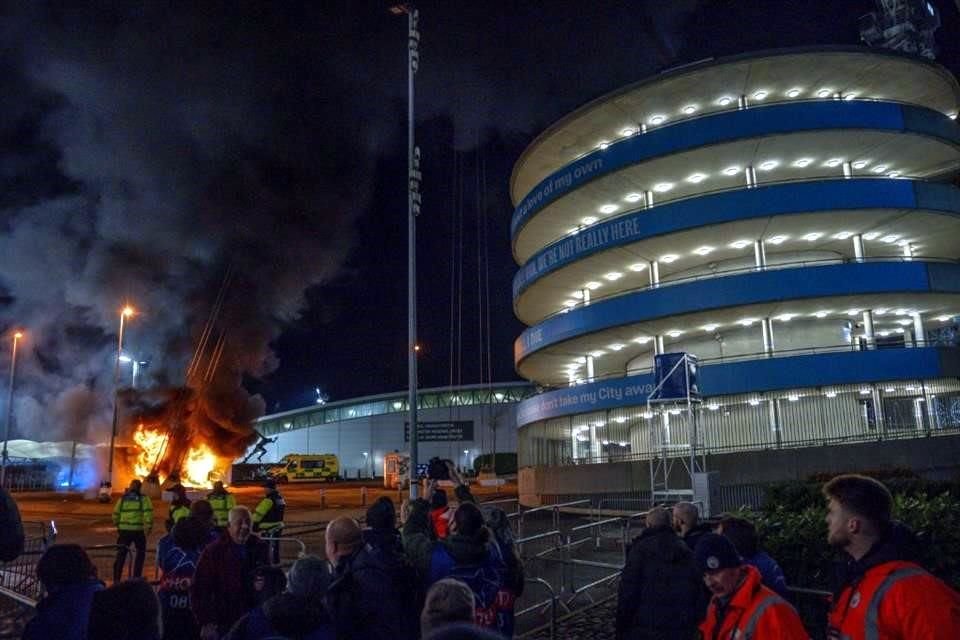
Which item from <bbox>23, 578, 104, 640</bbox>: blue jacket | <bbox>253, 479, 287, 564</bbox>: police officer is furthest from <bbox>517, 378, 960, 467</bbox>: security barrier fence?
<bbox>23, 578, 104, 640</bbox>: blue jacket

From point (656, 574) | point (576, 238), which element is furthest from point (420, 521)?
point (576, 238)

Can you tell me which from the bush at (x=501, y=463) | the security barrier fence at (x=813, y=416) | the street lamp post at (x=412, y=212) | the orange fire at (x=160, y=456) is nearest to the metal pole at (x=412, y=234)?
the street lamp post at (x=412, y=212)

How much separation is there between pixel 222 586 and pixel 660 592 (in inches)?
125

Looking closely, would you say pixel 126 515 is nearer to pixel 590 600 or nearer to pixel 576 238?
pixel 590 600

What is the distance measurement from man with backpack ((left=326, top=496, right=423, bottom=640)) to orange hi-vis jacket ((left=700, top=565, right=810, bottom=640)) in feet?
5.39

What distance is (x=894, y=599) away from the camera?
7.77 feet

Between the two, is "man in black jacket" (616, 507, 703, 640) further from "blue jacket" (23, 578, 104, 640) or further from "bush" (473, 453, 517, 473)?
"bush" (473, 453, 517, 473)

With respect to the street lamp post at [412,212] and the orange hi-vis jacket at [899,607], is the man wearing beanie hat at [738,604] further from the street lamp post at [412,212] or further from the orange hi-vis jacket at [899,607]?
the street lamp post at [412,212]

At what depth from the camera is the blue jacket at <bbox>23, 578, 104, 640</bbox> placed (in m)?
3.05

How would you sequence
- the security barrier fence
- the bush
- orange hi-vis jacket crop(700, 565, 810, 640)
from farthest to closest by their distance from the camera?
the bush → the security barrier fence → orange hi-vis jacket crop(700, 565, 810, 640)

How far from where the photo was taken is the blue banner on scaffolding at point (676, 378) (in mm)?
15914

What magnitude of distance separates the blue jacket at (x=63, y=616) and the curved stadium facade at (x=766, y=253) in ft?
62.0

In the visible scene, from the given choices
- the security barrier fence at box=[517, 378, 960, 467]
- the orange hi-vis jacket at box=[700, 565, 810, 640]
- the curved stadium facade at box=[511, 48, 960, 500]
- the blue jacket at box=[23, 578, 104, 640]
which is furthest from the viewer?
the curved stadium facade at box=[511, 48, 960, 500]

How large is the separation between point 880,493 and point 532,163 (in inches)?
1219
